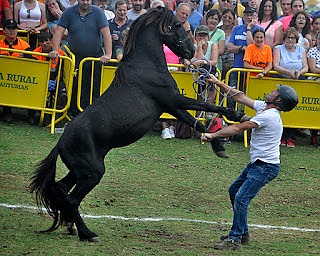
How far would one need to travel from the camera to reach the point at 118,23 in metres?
14.6

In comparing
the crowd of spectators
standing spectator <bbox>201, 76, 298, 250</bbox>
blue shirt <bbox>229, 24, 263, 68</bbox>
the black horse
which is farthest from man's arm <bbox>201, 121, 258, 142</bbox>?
blue shirt <bbox>229, 24, 263, 68</bbox>

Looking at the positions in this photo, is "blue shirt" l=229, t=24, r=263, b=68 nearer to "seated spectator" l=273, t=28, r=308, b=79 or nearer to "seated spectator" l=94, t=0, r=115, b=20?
"seated spectator" l=273, t=28, r=308, b=79

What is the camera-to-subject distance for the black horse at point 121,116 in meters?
8.08

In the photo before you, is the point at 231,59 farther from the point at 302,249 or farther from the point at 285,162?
the point at 302,249

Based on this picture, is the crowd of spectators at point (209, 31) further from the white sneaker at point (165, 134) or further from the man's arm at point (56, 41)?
the white sneaker at point (165, 134)

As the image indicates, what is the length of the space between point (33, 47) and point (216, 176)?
193 inches

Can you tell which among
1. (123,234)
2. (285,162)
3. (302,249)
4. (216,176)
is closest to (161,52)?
(123,234)

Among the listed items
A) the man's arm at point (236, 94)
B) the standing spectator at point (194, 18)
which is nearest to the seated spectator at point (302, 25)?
the standing spectator at point (194, 18)

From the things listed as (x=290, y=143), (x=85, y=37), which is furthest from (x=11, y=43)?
(x=290, y=143)

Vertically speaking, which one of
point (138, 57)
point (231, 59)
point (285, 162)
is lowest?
point (285, 162)

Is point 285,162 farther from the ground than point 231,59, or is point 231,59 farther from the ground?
point 231,59

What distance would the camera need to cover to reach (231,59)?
574 inches

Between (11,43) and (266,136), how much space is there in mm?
7266

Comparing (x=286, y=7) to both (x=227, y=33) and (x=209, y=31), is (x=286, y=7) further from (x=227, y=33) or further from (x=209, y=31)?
(x=209, y=31)
